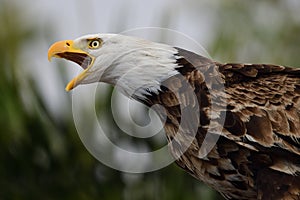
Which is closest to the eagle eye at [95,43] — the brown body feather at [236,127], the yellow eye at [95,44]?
the yellow eye at [95,44]

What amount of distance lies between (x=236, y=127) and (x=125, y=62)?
0.83 metres

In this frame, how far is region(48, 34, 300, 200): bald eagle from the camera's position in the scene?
4.68 metres

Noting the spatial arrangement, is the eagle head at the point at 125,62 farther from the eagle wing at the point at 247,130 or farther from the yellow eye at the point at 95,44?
the eagle wing at the point at 247,130

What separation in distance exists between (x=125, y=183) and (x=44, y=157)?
83cm

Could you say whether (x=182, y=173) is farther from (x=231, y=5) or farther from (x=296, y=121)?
(x=231, y=5)

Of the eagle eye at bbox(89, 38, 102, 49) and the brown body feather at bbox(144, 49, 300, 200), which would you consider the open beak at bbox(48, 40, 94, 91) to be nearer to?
the eagle eye at bbox(89, 38, 102, 49)

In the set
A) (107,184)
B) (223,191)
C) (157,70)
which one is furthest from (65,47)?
(107,184)

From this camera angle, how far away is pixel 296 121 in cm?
483

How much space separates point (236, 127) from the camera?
15.5 feet

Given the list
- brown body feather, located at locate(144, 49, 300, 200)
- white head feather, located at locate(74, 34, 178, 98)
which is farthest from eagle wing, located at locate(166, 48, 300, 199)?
white head feather, located at locate(74, 34, 178, 98)

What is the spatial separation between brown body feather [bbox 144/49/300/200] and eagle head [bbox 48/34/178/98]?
0.27ft

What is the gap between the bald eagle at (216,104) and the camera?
15.4 ft

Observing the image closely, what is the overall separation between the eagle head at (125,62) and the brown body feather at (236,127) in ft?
0.27

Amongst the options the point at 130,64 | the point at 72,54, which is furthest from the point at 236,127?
the point at 72,54
